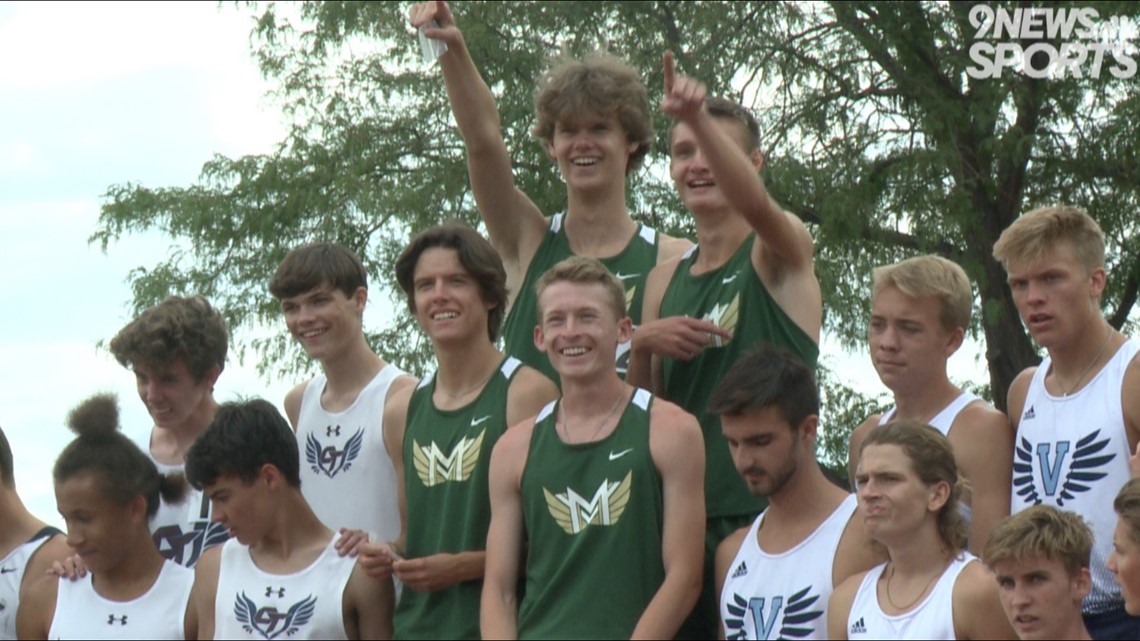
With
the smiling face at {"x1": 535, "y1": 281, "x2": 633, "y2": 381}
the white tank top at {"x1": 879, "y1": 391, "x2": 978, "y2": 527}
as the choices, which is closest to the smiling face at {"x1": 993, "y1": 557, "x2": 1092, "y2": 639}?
the white tank top at {"x1": 879, "y1": 391, "x2": 978, "y2": 527}

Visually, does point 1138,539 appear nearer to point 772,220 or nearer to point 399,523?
point 772,220

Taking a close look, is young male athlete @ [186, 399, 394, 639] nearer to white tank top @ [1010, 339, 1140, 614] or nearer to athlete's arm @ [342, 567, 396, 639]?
athlete's arm @ [342, 567, 396, 639]

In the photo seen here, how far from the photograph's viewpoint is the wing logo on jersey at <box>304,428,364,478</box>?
6.29m

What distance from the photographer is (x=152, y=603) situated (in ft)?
20.2

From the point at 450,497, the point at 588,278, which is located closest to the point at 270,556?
the point at 450,497

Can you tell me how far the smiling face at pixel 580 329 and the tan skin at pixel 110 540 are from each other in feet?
5.47

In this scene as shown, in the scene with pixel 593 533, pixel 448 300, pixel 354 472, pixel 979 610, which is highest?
pixel 448 300

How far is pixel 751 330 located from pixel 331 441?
1625 millimetres

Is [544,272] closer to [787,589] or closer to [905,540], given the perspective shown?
[787,589]

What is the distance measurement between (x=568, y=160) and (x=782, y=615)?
194 centimetres

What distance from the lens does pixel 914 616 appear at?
510 cm

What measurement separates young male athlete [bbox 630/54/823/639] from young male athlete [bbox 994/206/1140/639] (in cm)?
75

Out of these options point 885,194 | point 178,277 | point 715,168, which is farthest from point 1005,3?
point 715,168

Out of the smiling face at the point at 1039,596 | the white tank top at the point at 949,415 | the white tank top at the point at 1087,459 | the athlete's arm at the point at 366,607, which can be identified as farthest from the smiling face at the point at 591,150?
the smiling face at the point at 1039,596
